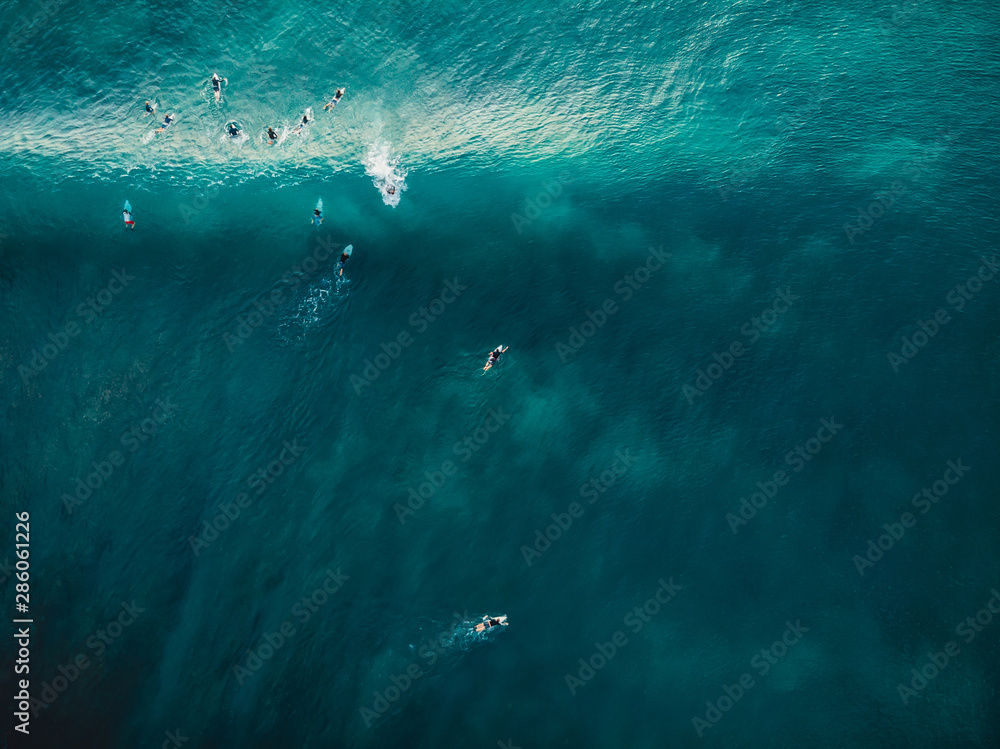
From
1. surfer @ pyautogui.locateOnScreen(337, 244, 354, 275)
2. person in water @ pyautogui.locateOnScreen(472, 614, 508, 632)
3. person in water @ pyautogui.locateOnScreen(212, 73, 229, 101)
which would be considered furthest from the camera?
person in water @ pyautogui.locateOnScreen(212, 73, 229, 101)

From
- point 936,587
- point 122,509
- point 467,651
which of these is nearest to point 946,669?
point 936,587

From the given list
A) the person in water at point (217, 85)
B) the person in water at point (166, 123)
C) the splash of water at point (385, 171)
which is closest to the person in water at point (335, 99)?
the splash of water at point (385, 171)

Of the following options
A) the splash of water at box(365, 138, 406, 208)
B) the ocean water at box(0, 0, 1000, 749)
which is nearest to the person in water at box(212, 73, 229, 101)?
the ocean water at box(0, 0, 1000, 749)

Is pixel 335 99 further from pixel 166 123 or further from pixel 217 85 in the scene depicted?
pixel 166 123

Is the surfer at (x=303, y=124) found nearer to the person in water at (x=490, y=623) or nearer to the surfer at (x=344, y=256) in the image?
the surfer at (x=344, y=256)

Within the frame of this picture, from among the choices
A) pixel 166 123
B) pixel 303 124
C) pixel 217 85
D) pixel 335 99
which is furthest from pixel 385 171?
pixel 166 123

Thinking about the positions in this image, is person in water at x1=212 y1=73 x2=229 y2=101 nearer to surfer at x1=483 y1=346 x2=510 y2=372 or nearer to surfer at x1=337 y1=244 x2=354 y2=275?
surfer at x1=337 y1=244 x2=354 y2=275
